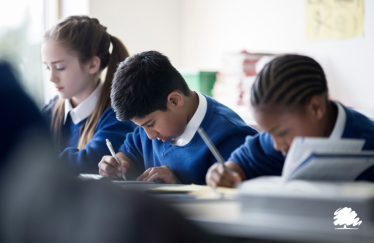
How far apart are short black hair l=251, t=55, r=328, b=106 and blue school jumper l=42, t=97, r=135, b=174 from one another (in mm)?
732

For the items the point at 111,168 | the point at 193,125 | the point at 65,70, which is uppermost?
the point at 65,70

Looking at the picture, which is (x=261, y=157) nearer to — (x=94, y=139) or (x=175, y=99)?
(x=175, y=99)

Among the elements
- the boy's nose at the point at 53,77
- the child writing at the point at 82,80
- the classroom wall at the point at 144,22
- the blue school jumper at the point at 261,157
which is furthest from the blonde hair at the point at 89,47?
the classroom wall at the point at 144,22

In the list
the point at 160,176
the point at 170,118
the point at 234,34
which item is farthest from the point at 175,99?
the point at 234,34

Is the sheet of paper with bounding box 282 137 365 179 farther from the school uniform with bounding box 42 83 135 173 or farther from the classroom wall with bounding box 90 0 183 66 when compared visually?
the classroom wall with bounding box 90 0 183 66

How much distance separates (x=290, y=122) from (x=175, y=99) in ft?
1.57

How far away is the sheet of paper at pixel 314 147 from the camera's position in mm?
570

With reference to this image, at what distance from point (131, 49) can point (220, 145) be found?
1596 millimetres

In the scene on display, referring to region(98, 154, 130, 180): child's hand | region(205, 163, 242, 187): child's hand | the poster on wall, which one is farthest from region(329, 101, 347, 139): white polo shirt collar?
the poster on wall

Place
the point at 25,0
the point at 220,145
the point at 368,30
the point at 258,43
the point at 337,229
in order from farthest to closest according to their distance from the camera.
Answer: the point at 25,0 < the point at 258,43 < the point at 368,30 < the point at 220,145 < the point at 337,229

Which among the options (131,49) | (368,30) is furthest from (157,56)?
(131,49)

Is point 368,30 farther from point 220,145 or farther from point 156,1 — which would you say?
point 156,1

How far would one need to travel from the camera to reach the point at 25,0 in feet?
7.95

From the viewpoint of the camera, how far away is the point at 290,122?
2.10 ft
